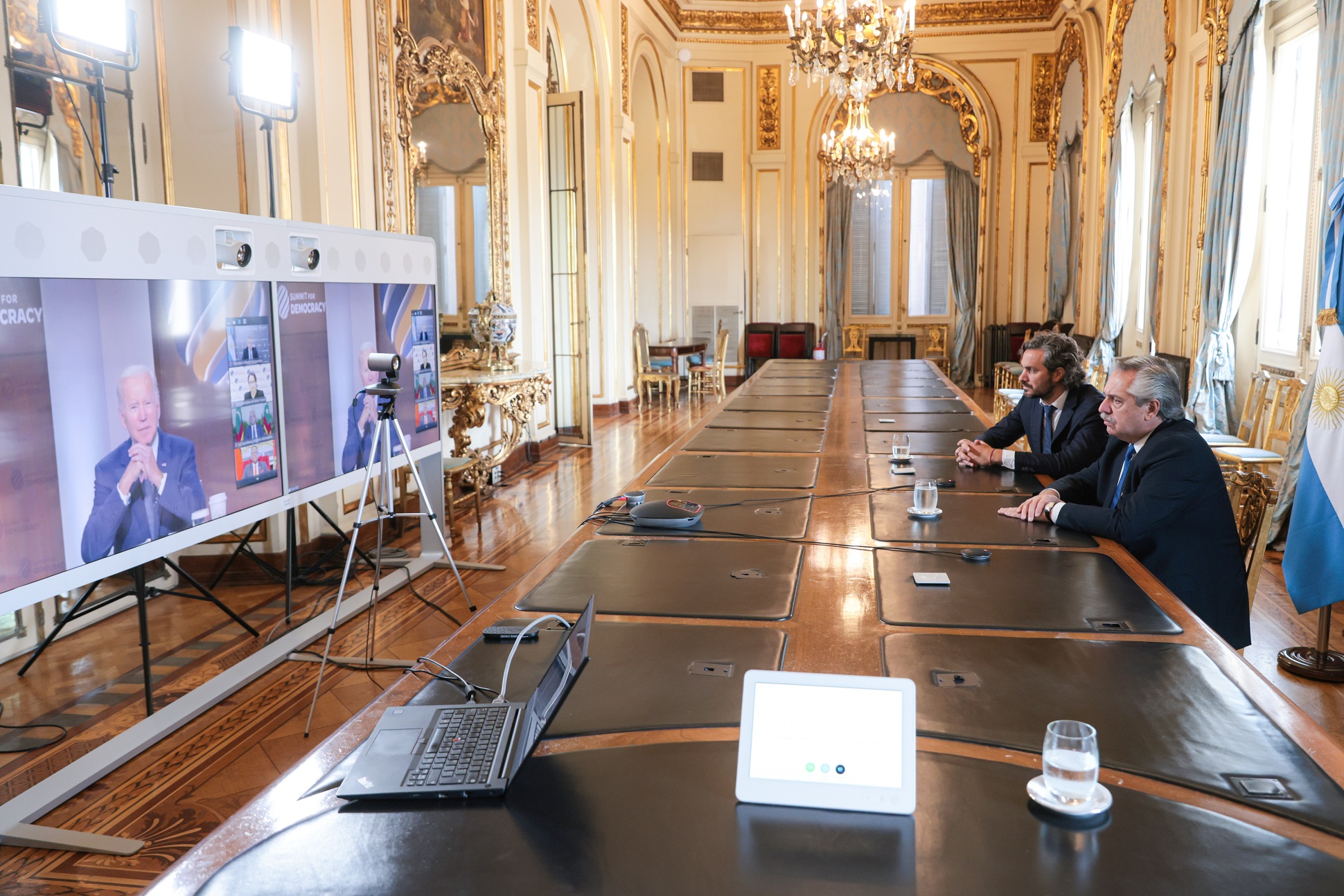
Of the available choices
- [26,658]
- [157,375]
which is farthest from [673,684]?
[26,658]

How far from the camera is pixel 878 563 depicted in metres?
2.34

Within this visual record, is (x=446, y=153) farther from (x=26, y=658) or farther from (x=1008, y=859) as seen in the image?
(x=1008, y=859)

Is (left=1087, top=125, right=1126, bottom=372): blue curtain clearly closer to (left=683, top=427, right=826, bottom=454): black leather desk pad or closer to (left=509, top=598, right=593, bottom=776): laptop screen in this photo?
(left=683, top=427, right=826, bottom=454): black leather desk pad

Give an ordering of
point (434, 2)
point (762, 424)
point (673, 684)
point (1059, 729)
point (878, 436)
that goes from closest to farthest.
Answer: point (1059, 729), point (673, 684), point (878, 436), point (762, 424), point (434, 2)

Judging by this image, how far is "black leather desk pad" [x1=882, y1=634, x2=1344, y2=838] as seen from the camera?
1281 mm

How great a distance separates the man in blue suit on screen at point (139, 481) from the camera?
8.99ft

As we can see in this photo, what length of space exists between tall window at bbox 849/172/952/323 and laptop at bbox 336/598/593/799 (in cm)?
1313

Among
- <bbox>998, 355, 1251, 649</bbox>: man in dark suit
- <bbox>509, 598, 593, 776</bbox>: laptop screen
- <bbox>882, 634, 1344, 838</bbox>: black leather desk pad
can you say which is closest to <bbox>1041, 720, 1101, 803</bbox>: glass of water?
<bbox>882, 634, 1344, 838</bbox>: black leather desk pad

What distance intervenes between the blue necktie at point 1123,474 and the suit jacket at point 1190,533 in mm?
190

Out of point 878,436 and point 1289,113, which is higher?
point 1289,113

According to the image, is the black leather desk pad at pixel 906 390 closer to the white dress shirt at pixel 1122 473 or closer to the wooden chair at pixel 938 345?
the white dress shirt at pixel 1122 473

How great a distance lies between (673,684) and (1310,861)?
0.88 metres


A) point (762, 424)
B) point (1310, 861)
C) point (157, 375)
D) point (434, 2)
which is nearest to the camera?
point (1310, 861)

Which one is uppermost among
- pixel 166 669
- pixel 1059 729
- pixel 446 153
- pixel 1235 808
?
pixel 446 153
